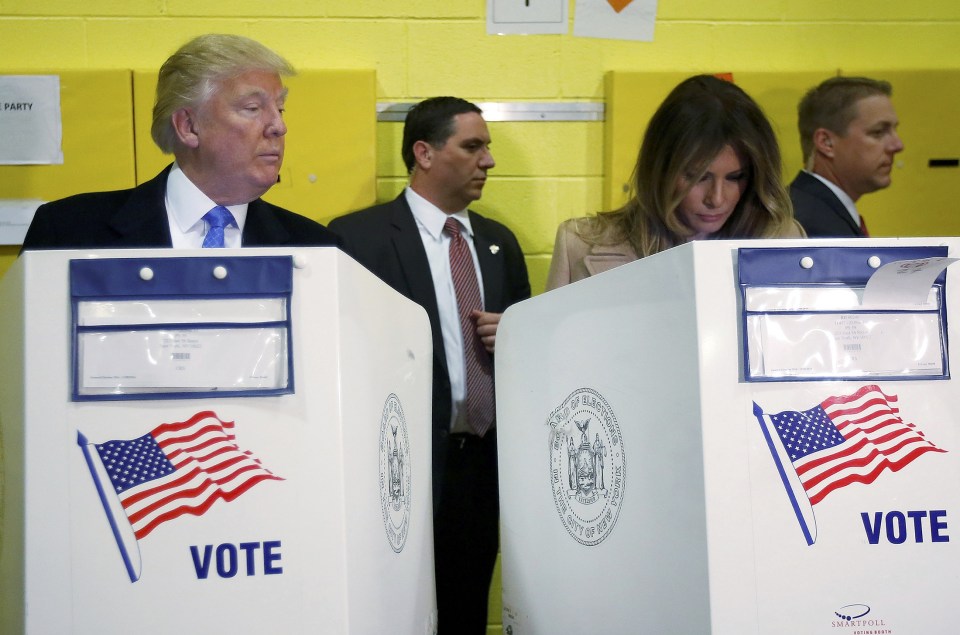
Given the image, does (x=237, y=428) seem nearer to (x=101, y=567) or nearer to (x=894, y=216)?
(x=101, y=567)

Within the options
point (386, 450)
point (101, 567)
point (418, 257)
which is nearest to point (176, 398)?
point (101, 567)

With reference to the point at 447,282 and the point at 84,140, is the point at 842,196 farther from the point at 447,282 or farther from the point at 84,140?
the point at 84,140

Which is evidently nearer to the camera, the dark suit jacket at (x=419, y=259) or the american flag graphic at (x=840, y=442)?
the american flag graphic at (x=840, y=442)

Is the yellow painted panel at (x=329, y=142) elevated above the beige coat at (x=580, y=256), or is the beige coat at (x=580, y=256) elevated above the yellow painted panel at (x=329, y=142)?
the yellow painted panel at (x=329, y=142)

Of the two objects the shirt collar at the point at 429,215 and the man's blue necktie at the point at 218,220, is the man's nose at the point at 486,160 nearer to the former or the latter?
the shirt collar at the point at 429,215

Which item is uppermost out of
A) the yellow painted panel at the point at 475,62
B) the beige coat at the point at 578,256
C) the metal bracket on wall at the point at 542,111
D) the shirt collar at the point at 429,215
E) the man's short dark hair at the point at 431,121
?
the yellow painted panel at the point at 475,62

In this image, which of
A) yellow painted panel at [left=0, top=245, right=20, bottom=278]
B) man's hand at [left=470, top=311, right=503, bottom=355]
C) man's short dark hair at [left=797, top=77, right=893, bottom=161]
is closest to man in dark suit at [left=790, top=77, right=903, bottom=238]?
man's short dark hair at [left=797, top=77, right=893, bottom=161]

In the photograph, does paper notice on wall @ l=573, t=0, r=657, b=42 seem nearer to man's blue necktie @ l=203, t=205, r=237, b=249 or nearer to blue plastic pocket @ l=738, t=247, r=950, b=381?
man's blue necktie @ l=203, t=205, r=237, b=249

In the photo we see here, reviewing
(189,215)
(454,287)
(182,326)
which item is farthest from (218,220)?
(454,287)

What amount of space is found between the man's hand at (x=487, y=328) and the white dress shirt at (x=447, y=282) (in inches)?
6.4

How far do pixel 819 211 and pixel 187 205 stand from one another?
1.70 metres

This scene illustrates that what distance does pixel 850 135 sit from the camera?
2797 millimetres

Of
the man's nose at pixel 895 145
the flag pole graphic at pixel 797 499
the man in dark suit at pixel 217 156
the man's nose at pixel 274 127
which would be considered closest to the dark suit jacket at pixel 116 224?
the man in dark suit at pixel 217 156

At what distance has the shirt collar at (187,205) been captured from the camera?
5.46ft
